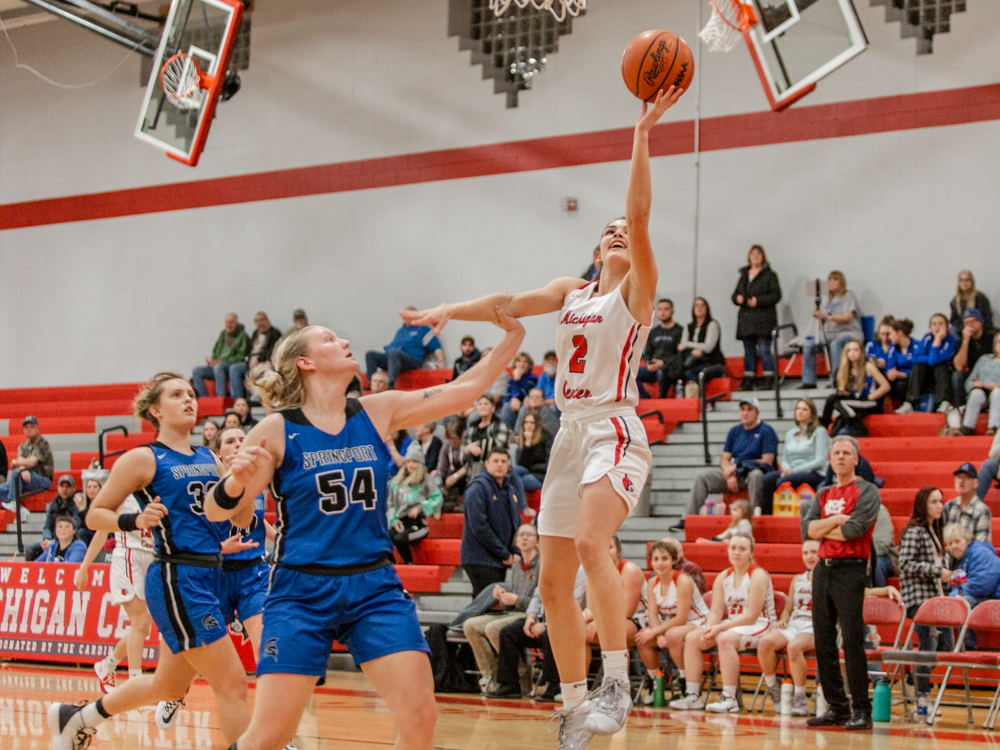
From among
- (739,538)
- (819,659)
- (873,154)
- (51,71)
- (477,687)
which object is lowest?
(477,687)

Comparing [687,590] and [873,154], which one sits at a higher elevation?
[873,154]

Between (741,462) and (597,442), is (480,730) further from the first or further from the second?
(741,462)

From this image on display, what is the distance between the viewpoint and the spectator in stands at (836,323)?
44.9 ft

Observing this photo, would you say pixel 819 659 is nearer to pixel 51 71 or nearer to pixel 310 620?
pixel 310 620

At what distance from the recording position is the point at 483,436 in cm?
1261

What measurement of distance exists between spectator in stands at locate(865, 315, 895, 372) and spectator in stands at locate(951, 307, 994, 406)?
766mm

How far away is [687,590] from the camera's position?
9.17 m

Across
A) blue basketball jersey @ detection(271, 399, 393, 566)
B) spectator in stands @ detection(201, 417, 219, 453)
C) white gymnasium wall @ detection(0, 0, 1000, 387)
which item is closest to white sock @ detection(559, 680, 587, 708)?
blue basketball jersey @ detection(271, 399, 393, 566)

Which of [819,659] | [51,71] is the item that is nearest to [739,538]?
[819,659]

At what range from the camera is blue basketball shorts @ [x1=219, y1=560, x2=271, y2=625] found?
17.9ft

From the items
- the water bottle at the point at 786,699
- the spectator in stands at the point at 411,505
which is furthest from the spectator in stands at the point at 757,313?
the water bottle at the point at 786,699

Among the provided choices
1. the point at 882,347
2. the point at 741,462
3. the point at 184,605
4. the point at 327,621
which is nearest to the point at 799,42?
the point at 882,347

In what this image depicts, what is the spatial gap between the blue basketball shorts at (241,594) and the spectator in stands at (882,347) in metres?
9.21

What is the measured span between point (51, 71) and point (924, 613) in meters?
18.5
